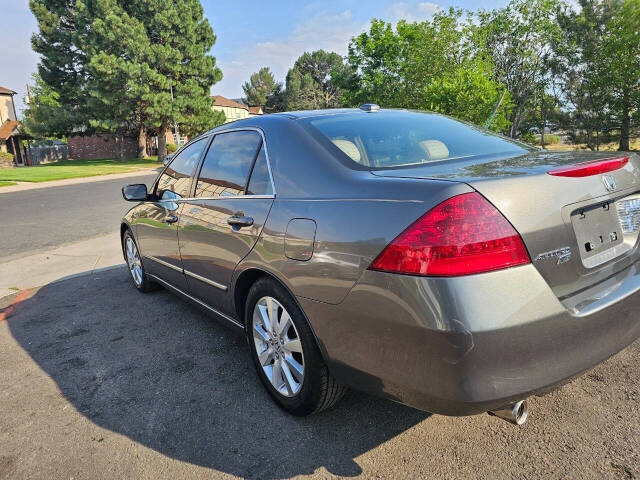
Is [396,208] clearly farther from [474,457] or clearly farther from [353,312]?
[474,457]

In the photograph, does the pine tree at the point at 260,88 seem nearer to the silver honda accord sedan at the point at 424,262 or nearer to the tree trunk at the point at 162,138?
the tree trunk at the point at 162,138

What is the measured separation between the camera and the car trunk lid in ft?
5.42

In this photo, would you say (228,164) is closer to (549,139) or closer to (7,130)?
(549,139)

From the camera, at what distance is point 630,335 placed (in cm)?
197

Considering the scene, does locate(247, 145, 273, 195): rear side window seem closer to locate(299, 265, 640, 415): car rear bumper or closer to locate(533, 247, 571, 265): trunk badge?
locate(299, 265, 640, 415): car rear bumper

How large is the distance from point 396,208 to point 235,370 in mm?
1859

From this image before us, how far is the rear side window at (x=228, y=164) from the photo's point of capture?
279 cm

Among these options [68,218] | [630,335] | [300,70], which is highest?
[300,70]

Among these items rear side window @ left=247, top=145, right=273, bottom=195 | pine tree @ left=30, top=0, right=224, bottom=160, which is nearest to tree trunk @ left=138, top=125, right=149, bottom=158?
pine tree @ left=30, top=0, right=224, bottom=160

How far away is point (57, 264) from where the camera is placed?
6.44 metres

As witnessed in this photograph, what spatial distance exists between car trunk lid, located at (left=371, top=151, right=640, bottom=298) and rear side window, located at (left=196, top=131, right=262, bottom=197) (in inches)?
41.8

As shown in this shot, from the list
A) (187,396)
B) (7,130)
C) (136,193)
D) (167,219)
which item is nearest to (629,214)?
(187,396)

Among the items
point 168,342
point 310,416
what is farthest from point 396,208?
point 168,342

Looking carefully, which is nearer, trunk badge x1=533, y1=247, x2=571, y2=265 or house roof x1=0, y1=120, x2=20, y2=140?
trunk badge x1=533, y1=247, x2=571, y2=265
